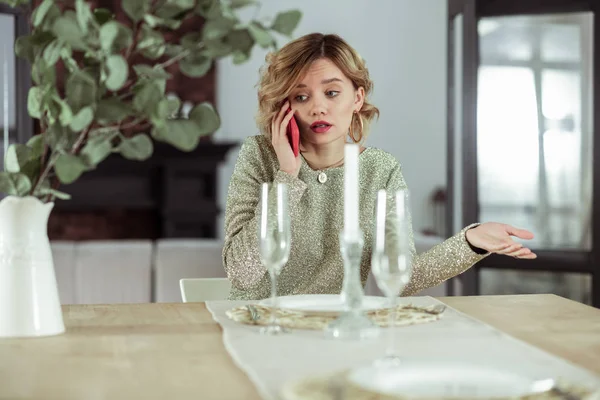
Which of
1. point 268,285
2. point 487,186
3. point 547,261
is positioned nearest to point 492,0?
point 487,186

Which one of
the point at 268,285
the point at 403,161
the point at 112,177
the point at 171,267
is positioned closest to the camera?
the point at 268,285

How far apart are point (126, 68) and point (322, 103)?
1130 millimetres

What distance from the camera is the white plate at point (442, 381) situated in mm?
995

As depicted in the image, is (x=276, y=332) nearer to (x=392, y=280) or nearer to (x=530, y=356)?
(x=392, y=280)

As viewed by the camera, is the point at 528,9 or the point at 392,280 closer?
the point at 392,280

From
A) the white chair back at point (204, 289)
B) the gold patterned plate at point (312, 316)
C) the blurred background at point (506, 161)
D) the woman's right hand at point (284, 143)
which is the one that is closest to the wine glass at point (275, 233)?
the gold patterned plate at point (312, 316)

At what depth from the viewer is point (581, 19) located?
3480 millimetres

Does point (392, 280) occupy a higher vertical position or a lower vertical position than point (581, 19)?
lower

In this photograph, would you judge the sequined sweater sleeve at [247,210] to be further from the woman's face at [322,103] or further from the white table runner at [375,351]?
the white table runner at [375,351]

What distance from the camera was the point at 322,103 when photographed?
2297 mm

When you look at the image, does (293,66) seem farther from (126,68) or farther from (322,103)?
(126,68)

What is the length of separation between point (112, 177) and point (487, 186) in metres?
3.95

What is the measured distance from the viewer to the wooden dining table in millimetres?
1086

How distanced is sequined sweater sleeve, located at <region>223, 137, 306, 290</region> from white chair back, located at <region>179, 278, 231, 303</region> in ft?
0.51
